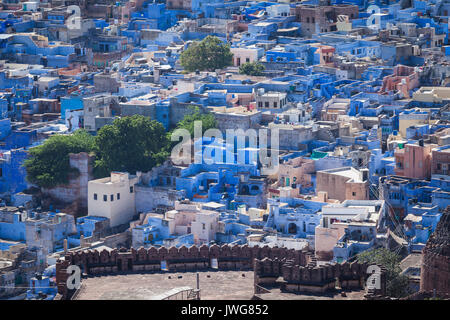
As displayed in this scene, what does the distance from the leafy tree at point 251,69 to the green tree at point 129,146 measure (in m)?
10.9

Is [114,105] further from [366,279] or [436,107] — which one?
[366,279]

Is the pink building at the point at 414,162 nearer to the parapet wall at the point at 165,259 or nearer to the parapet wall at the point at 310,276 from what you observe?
the parapet wall at the point at 165,259

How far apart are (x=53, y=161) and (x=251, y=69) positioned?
→ 13395 mm

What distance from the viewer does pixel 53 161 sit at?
183ft

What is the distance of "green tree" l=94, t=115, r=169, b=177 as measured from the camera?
179 feet

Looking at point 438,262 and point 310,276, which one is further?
point 438,262

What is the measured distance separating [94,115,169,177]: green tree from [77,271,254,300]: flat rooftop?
1753cm

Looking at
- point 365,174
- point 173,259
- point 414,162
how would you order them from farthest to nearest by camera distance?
point 414,162 < point 365,174 < point 173,259

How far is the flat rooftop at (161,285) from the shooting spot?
3500 centimetres

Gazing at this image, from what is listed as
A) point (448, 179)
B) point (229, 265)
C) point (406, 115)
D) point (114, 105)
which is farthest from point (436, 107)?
point (229, 265)

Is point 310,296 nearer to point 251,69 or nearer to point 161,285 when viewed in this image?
point 161,285

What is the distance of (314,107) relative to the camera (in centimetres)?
6109

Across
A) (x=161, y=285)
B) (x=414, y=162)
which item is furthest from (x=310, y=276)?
(x=414, y=162)

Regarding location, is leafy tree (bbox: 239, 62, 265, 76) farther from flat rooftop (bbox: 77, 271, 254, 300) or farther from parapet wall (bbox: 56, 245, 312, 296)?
flat rooftop (bbox: 77, 271, 254, 300)
